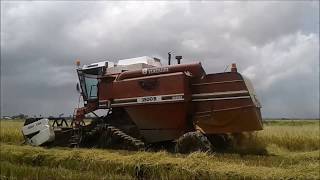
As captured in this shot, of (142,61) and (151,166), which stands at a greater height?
(142,61)

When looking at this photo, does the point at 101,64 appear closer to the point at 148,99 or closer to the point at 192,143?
the point at 148,99

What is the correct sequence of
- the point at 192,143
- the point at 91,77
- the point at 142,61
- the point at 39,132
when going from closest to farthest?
1. the point at 192,143
2. the point at 142,61
3. the point at 39,132
4. the point at 91,77

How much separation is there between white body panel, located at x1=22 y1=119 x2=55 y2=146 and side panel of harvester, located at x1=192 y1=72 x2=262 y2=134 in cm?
514

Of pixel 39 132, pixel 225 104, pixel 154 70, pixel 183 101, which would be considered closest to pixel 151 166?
pixel 183 101

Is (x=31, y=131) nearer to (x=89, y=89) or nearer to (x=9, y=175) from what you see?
(x=89, y=89)

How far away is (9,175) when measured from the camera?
31.7ft

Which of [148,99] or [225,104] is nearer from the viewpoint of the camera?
[225,104]

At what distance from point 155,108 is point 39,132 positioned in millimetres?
4476

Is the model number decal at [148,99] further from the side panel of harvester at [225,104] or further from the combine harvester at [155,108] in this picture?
the side panel of harvester at [225,104]

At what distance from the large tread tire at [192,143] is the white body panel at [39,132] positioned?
4.82 metres

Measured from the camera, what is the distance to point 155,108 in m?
13.5

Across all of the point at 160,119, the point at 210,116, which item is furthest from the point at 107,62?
the point at 210,116

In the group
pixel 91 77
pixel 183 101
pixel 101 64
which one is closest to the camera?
pixel 183 101

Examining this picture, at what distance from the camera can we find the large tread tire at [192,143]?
1209 centimetres
